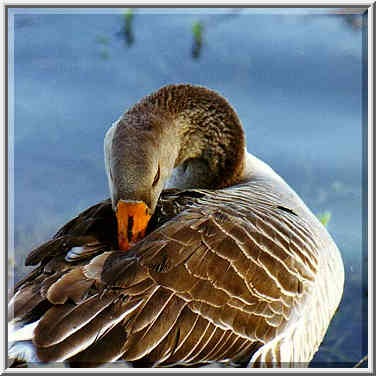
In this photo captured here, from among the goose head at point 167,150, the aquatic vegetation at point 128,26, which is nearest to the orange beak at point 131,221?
the goose head at point 167,150

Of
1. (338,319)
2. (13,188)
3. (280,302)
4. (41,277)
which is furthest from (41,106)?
(338,319)

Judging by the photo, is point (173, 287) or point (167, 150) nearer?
point (173, 287)

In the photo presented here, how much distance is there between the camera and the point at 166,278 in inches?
85.4

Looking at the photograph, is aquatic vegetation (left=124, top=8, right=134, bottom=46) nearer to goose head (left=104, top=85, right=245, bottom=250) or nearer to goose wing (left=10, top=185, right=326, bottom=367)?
goose head (left=104, top=85, right=245, bottom=250)

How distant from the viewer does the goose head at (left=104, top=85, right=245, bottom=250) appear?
2232mm

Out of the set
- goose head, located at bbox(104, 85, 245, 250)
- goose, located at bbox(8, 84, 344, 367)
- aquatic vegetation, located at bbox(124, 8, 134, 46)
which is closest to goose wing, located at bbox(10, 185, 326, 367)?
goose, located at bbox(8, 84, 344, 367)

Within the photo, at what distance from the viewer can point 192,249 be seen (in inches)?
88.7

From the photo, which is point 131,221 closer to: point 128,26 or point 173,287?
point 173,287

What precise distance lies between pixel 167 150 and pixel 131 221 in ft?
1.66

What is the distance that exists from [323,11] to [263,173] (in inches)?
38.0

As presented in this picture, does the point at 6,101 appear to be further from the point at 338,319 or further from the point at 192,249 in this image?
the point at 338,319

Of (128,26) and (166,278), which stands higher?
(128,26)

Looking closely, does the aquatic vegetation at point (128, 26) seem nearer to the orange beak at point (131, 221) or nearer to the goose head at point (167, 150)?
the goose head at point (167, 150)

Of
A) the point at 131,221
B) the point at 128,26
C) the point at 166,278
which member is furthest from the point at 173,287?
the point at 128,26
